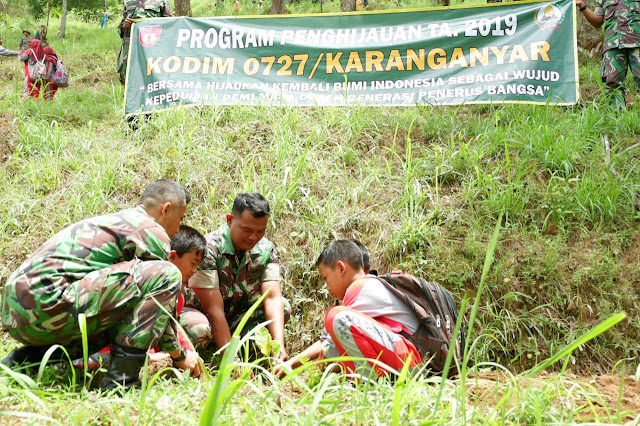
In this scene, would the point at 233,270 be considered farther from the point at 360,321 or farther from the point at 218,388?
the point at 218,388

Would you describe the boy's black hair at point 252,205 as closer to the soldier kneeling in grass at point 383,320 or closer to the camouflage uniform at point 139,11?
the soldier kneeling in grass at point 383,320

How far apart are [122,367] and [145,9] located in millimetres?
5127

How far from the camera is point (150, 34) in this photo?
5766 millimetres

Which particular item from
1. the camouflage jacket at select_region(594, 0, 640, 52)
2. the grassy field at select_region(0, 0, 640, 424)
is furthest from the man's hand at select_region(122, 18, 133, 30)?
the camouflage jacket at select_region(594, 0, 640, 52)

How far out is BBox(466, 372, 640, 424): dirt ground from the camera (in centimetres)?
187

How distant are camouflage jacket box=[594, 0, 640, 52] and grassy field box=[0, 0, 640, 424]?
24.8 inches

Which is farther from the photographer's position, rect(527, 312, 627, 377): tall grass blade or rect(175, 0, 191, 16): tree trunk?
rect(175, 0, 191, 16): tree trunk

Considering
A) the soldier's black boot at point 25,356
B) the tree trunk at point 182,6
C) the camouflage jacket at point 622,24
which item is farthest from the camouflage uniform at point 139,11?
the camouflage jacket at point 622,24

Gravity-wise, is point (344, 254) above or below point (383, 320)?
above

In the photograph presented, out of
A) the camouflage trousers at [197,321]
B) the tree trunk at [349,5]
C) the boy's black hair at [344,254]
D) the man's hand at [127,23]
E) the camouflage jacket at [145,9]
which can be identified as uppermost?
the tree trunk at [349,5]

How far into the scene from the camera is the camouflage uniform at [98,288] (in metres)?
2.45

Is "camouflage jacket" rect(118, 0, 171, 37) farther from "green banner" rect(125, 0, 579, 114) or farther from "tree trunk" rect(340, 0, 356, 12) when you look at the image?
"tree trunk" rect(340, 0, 356, 12)

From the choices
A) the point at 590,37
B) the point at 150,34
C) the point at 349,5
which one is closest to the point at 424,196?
the point at 150,34

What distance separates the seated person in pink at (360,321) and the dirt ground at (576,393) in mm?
398
